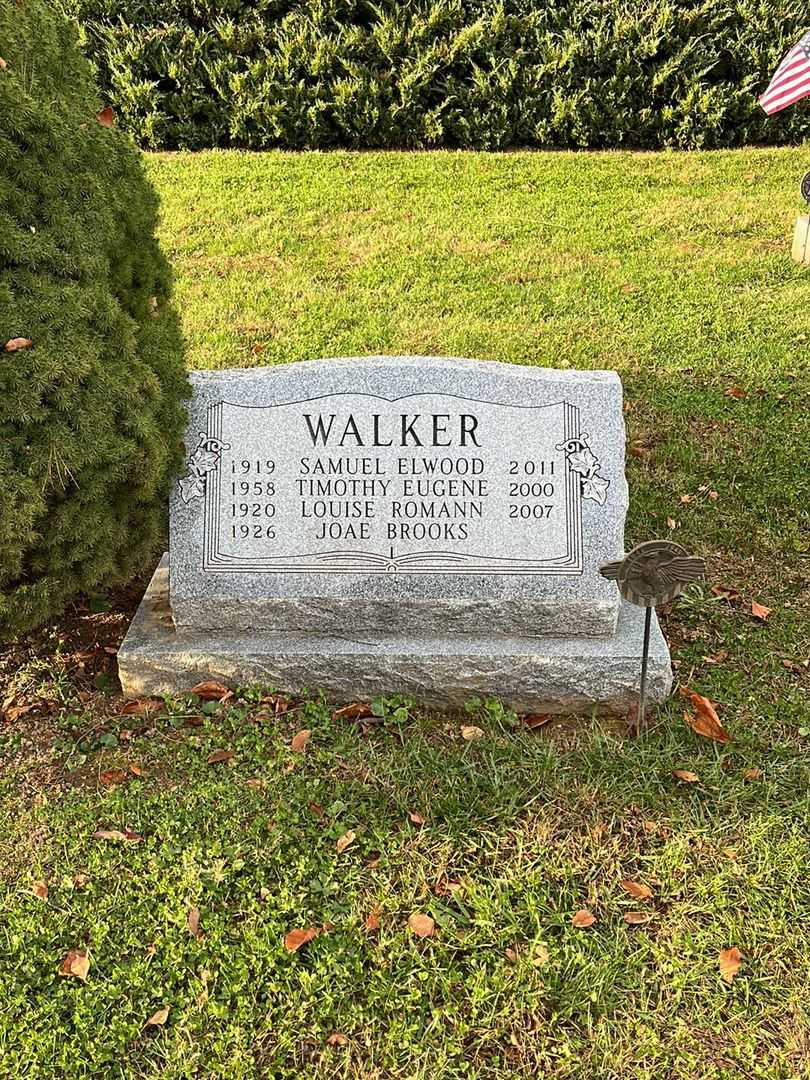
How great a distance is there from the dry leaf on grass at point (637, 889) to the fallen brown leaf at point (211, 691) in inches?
63.3

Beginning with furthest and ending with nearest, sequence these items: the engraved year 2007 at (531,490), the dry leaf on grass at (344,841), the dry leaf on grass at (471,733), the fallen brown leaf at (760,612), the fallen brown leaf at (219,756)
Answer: the fallen brown leaf at (760,612)
the engraved year 2007 at (531,490)
the dry leaf on grass at (471,733)
the fallen brown leaf at (219,756)
the dry leaf on grass at (344,841)

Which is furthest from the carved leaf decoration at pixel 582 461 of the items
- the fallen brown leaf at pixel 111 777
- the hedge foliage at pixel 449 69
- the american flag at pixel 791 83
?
the hedge foliage at pixel 449 69

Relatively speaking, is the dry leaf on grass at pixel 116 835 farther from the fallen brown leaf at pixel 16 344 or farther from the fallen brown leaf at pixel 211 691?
the fallen brown leaf at pixel 16 344

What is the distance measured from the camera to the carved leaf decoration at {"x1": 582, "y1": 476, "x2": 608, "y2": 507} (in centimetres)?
371

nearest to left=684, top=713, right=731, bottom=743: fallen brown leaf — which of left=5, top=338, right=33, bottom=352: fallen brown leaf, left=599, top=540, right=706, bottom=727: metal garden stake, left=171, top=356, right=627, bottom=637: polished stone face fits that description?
left=171, top=356, right=627, bottom=637: polished stone face

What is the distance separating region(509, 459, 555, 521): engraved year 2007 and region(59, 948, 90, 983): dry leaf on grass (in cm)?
208

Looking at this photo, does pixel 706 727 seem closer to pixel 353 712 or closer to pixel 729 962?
pixel 729 962

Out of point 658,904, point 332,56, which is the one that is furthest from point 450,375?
point 332,56

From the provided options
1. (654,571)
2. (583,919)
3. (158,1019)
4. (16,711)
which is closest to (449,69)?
(654,571)

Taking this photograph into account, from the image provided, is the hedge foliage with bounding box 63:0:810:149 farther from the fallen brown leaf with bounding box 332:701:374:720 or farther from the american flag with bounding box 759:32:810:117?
the fallen brown leaf with bounding box 332:701:374:720

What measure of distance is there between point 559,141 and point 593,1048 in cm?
860

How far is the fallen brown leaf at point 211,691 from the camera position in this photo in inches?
147

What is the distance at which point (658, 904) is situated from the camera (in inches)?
118

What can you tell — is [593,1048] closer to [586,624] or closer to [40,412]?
[586,624]
